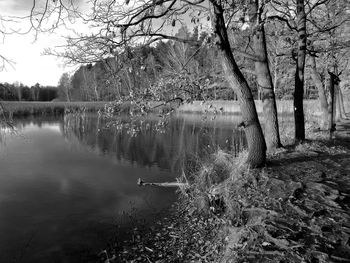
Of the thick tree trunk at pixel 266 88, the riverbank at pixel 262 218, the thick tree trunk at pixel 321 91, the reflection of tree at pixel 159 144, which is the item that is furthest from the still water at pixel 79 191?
the thick tree trunk at pixel 321 91

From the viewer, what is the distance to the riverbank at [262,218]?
428 centimetres

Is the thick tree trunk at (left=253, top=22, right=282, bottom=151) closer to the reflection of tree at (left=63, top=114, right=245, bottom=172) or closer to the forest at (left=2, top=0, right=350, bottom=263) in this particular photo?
the forest at (left=2, top=0, right=350, bottom=263)

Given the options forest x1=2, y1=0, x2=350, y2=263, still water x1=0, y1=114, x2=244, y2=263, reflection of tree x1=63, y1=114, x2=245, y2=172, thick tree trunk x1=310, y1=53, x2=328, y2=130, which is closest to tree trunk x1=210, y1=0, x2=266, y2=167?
forest x1=2, y1=0, x2=350, y2=263

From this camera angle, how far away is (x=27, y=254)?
615cm

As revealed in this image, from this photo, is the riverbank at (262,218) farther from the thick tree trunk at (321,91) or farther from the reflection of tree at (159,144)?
the thick tree trunk at (321,91)

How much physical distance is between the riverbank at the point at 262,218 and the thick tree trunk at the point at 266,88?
66cm

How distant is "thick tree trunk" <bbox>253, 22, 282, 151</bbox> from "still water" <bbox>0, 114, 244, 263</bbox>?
134cm

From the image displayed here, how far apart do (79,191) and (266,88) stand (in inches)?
270

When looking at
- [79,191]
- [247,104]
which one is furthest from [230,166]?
[79,191]

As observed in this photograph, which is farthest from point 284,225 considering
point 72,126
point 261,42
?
point 72,126

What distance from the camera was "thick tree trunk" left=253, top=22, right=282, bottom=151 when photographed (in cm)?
862

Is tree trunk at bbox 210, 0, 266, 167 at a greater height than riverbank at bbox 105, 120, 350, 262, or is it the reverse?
tree trunk at bbox 210, 0, 266, 167

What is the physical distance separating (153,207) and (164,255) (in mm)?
2845

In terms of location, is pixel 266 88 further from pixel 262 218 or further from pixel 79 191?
pixel 79 191
